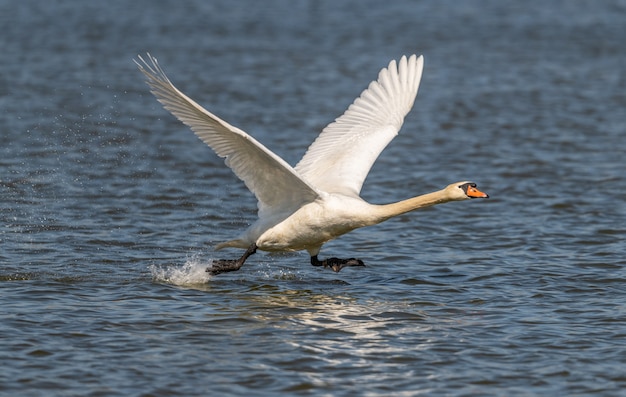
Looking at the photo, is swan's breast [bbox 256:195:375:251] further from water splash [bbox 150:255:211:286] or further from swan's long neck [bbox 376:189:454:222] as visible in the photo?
Answer: water splash [bbox 150:255:211:286]

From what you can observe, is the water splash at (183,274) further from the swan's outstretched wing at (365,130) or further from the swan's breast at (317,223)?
the swan's outstretched wing at (365,130)

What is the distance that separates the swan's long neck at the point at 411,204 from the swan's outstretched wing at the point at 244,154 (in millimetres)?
628

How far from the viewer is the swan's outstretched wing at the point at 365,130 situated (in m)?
11.3

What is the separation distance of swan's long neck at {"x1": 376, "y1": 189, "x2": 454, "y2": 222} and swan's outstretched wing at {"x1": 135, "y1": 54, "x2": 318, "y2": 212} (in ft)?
2.06

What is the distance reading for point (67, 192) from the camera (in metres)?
14.0

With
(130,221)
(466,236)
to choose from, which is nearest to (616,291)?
(466,236)

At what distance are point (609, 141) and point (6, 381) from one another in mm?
12325

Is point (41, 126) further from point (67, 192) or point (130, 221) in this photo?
point (130, 221)

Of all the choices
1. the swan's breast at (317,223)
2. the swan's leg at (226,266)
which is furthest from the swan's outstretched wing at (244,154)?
the swan's leg at (226,266)

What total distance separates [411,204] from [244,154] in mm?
1552

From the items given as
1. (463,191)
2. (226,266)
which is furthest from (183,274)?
(463,191)

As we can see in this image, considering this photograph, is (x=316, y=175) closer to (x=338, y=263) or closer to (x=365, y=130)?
(x=365, y=130)

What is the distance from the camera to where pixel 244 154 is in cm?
972

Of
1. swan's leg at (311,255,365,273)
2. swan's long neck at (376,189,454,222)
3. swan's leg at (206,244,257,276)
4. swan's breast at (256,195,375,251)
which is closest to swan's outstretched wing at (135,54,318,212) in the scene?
swan's breast at (256,195,375,251)
